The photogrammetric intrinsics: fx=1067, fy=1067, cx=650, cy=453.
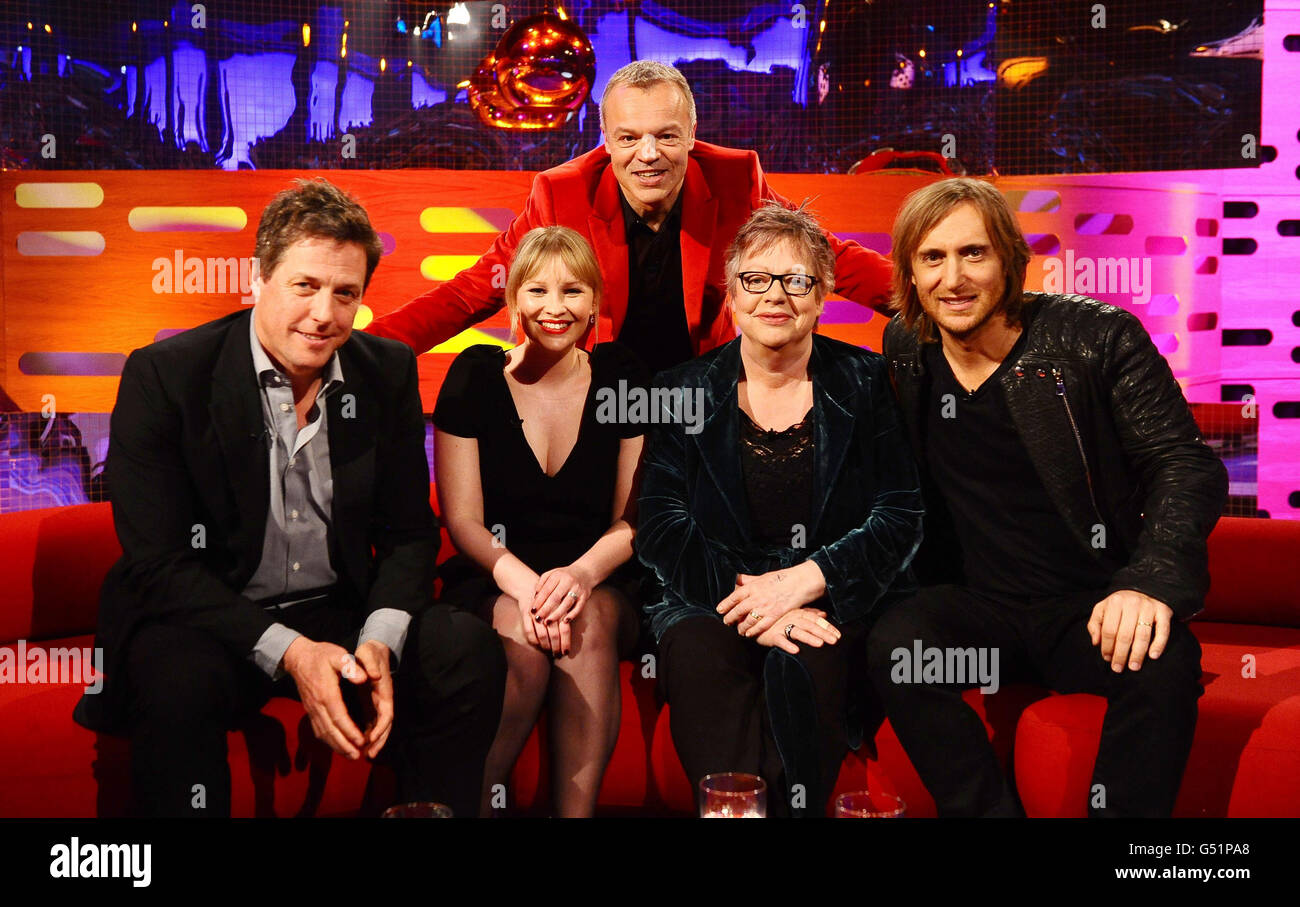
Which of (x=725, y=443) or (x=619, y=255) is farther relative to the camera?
(x=619, y=255)

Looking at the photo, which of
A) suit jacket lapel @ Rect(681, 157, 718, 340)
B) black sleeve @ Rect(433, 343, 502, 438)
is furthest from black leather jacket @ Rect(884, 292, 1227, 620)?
black sleeve @ Rect(433, 343, 502, 438)

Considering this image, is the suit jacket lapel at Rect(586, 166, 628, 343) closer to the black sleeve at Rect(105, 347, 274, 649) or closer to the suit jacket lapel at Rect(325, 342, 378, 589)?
the suit jacket lapel at Rect(325, 342, 378, 589)

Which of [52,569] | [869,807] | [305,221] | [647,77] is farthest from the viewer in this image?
[647,77]

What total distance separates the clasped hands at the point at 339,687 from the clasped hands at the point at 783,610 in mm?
733

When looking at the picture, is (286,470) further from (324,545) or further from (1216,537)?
(1216,537)

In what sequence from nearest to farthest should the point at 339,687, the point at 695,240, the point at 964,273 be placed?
A: the point at 339,687 < the point at 964,273 < the point at 695,240

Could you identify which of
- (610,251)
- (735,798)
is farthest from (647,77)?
(735,798)

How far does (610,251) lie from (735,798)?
74.0 inches

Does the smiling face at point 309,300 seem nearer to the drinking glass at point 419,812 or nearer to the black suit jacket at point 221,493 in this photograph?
the black suit jacket at point 221,493

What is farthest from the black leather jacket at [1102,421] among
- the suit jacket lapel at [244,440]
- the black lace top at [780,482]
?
the suit jacket lapel at [244,440]

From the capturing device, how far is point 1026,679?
2.37 m

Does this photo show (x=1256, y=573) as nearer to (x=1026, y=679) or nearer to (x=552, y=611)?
(x=1026, y=679)

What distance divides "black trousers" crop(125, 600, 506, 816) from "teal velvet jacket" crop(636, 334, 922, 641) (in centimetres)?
44

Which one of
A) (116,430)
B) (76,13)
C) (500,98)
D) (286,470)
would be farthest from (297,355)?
(76,13)
